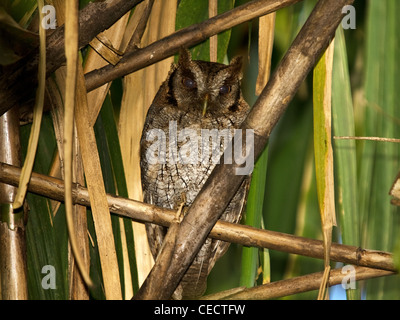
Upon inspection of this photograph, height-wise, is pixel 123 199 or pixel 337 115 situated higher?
pixel 337 115

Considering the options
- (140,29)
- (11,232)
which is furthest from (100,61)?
(11,232)

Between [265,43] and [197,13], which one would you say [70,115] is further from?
[197,13]

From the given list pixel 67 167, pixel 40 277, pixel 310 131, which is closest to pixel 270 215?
pixel 310 131

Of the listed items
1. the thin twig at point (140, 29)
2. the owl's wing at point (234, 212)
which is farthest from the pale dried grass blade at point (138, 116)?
the owl's wing at point (234, 212)

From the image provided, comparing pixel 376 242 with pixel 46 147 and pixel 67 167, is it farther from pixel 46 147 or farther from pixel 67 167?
pixel 46 147

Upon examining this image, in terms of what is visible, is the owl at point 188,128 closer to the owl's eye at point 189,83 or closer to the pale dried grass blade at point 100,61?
the owl's eye at point 189,83

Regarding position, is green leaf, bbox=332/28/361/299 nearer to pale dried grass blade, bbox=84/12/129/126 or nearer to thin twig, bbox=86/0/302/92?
thin twig, bbox=86/0/302/92
